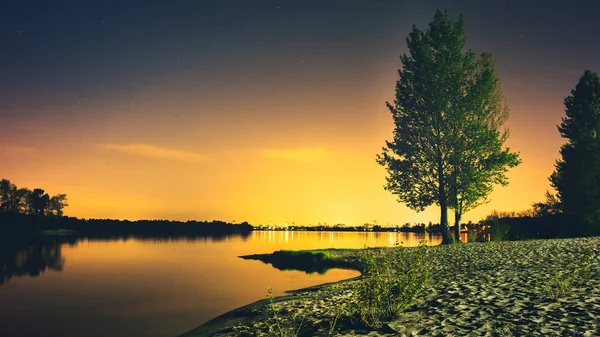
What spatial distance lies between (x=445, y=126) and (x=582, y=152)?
1962 centimetres

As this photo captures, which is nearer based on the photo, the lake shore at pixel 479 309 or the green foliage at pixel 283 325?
the lake shore at pixel 479 309

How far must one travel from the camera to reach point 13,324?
17.6 m

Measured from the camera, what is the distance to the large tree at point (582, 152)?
137 ft

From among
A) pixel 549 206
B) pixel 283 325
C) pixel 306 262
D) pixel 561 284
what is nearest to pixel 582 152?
pixel 549 206

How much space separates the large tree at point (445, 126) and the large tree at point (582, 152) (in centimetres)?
1452

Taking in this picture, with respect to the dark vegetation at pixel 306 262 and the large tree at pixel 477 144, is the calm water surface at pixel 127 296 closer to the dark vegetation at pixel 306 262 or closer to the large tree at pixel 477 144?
the dark vegetation at pixel 306 262

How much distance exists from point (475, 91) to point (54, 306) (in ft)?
107

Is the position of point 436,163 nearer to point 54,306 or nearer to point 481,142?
point 481,142

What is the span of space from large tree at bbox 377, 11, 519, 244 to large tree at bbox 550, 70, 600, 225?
1452 cm

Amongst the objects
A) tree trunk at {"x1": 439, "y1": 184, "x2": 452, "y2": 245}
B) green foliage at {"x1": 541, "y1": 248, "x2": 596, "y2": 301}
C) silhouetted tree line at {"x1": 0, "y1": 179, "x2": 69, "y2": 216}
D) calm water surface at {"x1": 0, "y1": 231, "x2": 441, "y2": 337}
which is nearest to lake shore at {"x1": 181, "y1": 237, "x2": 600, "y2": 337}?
green foliage at {"x1": 541, "y1": 248, "x2": 596, "y2": 301}

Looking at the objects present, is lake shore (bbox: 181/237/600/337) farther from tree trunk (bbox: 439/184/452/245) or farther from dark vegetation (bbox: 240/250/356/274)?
tree trunk (bbox: 439/184/452/245)

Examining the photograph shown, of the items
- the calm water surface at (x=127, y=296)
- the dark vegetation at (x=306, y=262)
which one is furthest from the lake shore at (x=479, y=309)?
the dark vegetation at (x=306, y=262)

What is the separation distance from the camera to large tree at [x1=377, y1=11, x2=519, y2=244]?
109ft

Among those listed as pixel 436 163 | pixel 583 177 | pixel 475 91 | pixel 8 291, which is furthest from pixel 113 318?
pixel 583 177
